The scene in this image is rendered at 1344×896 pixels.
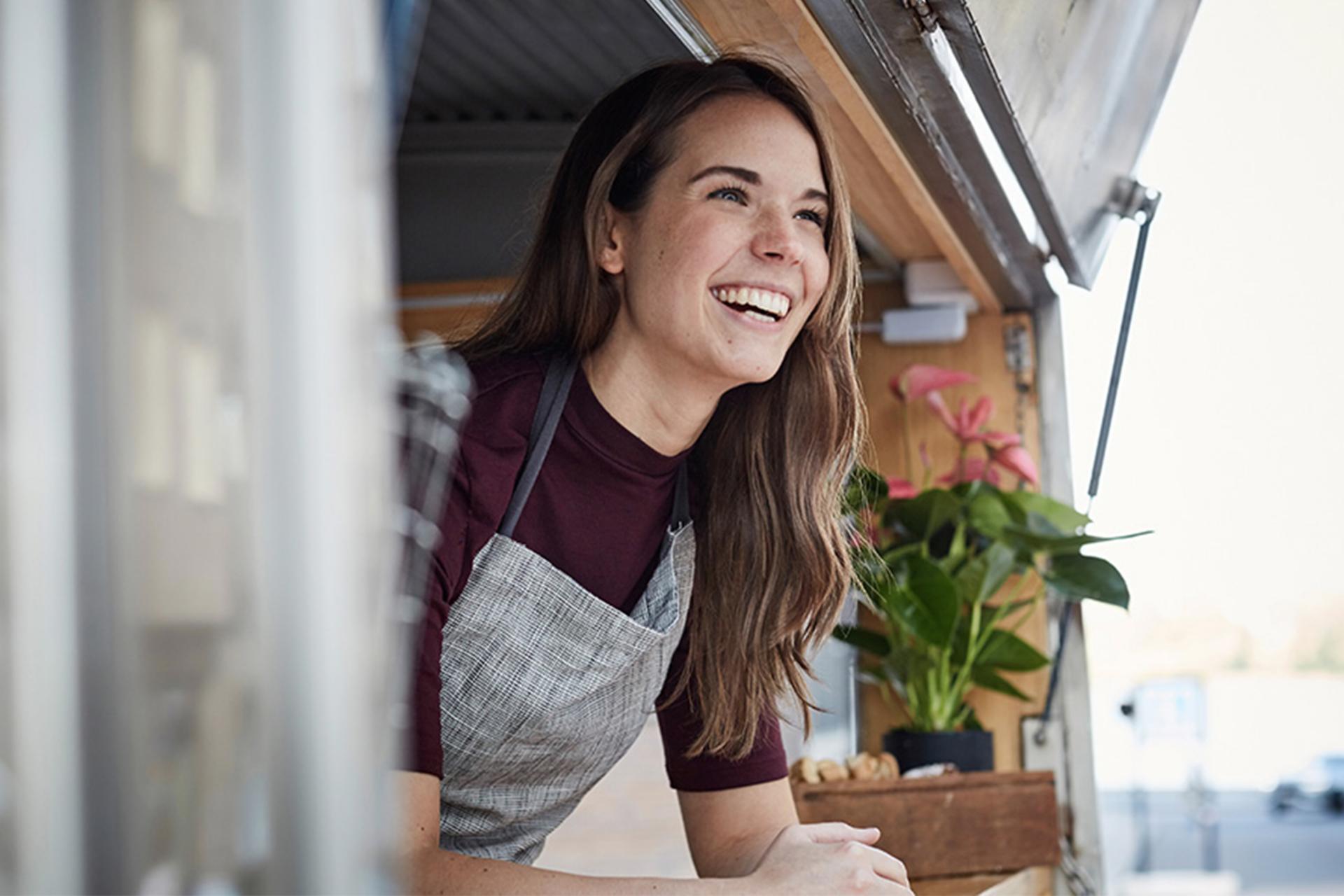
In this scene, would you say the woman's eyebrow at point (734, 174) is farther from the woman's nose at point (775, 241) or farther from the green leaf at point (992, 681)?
the green leaf at point (992, 681)

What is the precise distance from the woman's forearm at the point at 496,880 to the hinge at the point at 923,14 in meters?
0.62

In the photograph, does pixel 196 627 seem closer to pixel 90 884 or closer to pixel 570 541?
pixel 90 884

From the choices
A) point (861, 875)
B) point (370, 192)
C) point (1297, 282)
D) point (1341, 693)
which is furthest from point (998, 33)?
point (1341, 693)

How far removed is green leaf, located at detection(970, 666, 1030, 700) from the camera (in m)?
1.78

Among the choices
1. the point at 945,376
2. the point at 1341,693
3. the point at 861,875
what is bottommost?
the point at 1341,693

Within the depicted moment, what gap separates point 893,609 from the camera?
1704 millimetres

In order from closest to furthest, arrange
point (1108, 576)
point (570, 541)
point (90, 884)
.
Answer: point (90, 884)
point (570, 541)
point (1108, 576)

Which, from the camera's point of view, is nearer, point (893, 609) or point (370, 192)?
point (370, 192)

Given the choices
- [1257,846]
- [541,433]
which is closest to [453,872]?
[541,433]

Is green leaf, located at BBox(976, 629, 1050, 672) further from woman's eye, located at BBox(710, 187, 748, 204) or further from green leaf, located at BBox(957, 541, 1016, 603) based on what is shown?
woman's eye, located at BBox(710, 187, 748, 204)

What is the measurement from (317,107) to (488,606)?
28.0 inches

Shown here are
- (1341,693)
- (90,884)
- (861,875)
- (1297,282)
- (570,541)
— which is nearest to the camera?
(90,884)

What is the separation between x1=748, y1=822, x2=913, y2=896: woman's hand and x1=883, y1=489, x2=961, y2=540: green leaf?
2.48 ft

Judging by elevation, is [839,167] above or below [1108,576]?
above
